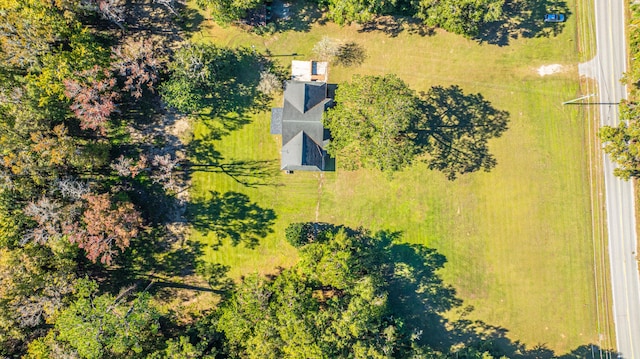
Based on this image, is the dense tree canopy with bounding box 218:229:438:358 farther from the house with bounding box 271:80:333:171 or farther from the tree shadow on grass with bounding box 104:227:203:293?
the house with bounding box 271:80:333:171

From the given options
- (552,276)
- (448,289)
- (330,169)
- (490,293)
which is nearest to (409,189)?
(330,169)

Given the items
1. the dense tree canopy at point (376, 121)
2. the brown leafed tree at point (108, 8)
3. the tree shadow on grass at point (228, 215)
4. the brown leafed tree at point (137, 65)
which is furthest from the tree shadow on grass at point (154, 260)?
the brown leafed tree at point (108, 8)

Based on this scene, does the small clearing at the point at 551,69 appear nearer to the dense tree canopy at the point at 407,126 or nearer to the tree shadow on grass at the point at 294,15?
the dense tree canopy at the point at 407,126

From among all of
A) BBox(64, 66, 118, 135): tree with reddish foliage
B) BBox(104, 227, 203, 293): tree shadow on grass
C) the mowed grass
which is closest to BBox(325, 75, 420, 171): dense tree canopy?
the mowed grass

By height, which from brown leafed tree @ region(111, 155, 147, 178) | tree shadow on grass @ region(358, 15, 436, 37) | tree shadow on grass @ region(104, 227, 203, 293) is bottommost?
tree shadow on grass @ region(104, 227, 203, 293)

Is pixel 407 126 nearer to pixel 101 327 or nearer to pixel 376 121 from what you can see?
pixel 376 121

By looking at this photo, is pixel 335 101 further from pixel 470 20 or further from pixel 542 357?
pixel 542 357
